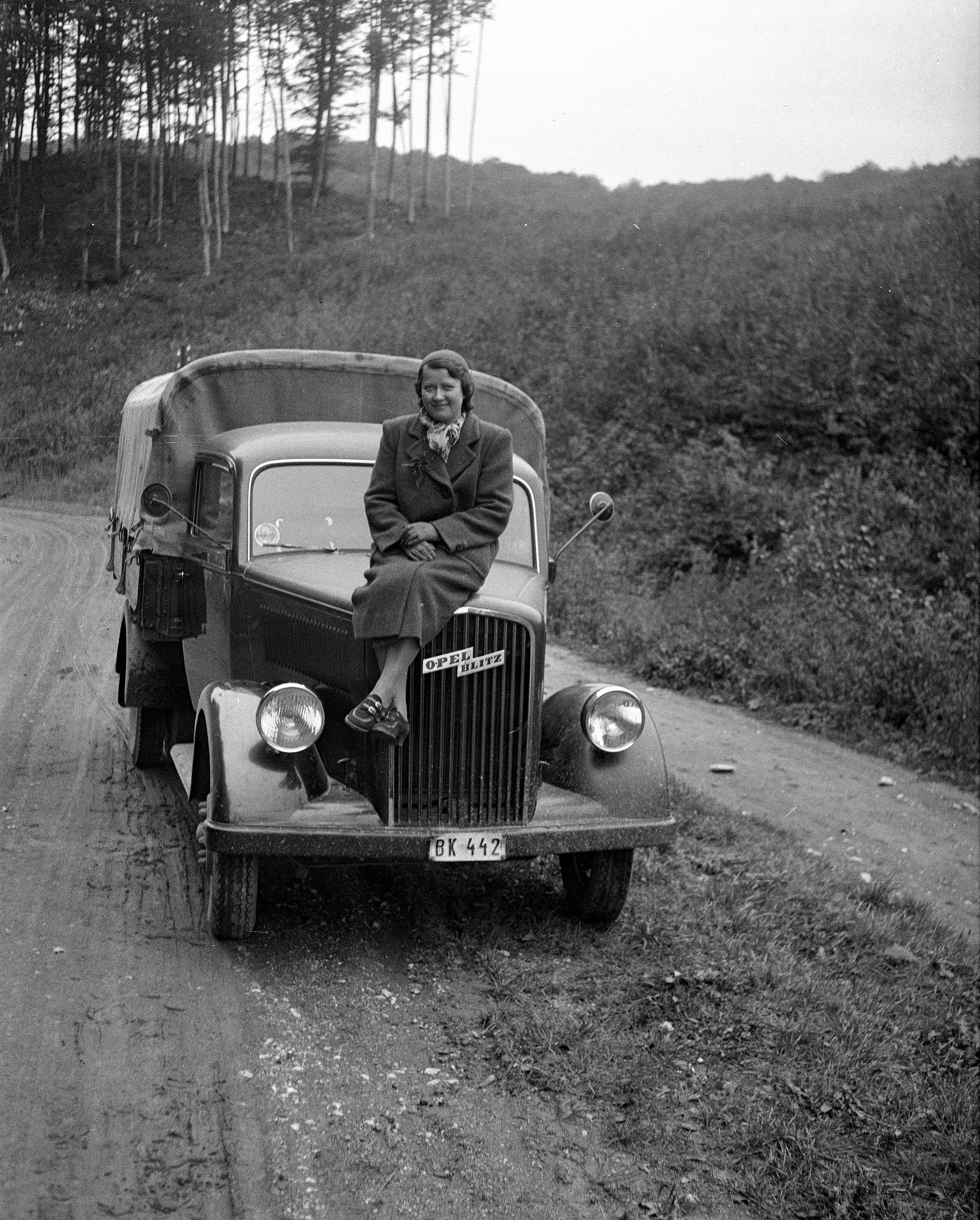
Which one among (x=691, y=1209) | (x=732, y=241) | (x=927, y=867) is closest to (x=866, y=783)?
(x=927, y=867)

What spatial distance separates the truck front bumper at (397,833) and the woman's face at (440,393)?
5.33ft

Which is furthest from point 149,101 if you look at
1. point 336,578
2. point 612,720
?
point 612,720

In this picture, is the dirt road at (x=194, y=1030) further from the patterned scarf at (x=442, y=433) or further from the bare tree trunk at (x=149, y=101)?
the patterned scarf at (x=442, y=433)

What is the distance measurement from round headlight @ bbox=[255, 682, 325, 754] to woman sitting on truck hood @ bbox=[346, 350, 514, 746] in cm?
28

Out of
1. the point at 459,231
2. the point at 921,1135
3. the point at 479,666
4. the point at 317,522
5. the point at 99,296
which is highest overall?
the point at 459,231

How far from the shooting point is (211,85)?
585 centimetres

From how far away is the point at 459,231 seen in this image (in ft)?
30.2

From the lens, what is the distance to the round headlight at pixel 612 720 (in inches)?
204

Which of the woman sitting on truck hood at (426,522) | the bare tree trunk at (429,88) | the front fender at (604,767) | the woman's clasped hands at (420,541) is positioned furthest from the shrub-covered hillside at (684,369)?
the front fender at (604,767)

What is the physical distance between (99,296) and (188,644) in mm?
1883

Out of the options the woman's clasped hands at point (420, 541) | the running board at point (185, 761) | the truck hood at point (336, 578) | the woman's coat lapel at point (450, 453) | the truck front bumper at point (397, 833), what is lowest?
the running board at point (185, 761)

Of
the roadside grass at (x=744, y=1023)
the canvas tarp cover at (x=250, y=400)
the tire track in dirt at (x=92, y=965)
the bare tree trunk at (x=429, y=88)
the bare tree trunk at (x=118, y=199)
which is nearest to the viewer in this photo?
the tire track in dirt at (x=92, y=965)

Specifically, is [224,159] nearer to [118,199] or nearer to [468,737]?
[118,199]

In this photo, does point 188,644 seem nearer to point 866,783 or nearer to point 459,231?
point 459,231
